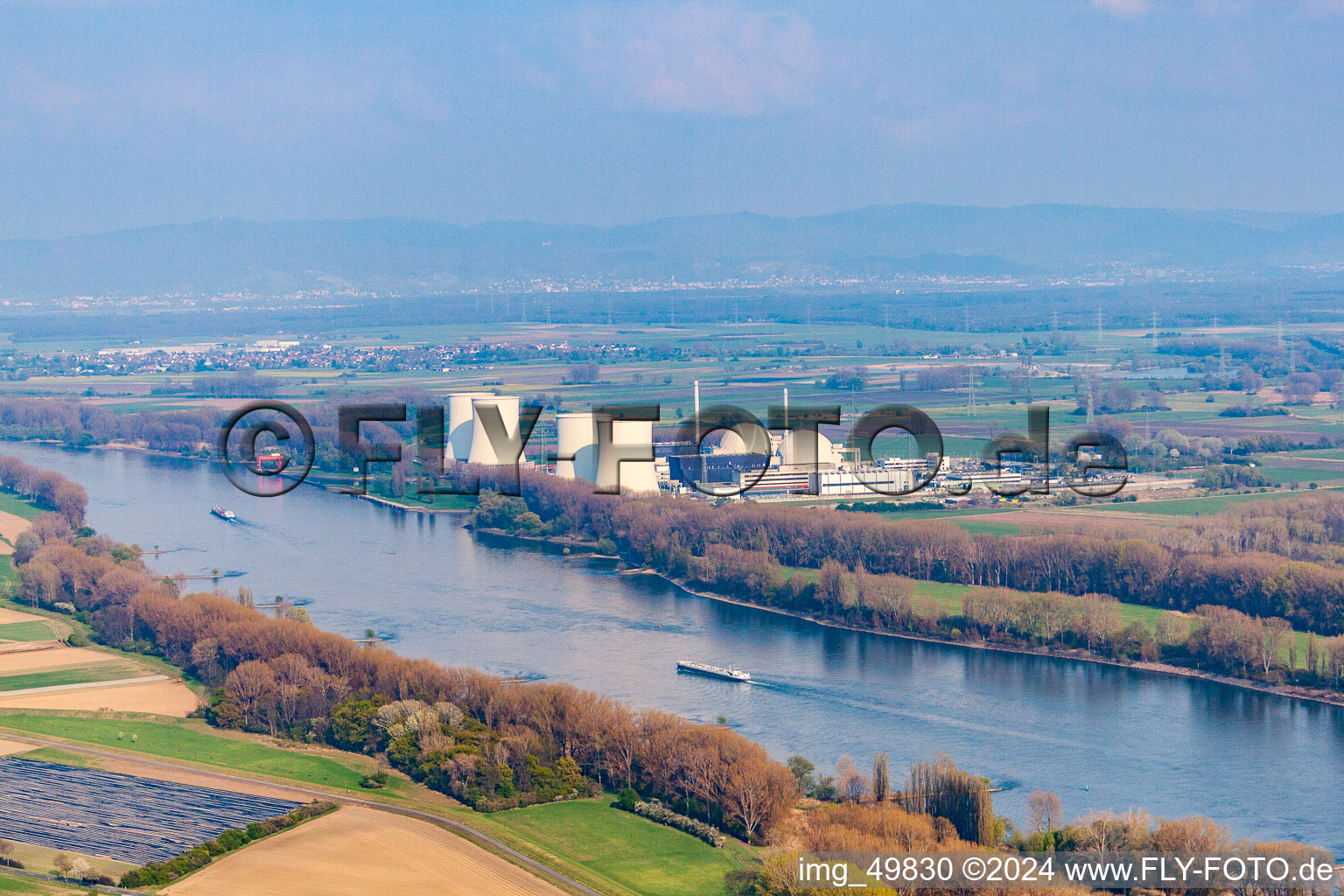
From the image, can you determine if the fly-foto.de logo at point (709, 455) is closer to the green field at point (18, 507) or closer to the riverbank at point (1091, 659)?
the green field at point (18, 507)

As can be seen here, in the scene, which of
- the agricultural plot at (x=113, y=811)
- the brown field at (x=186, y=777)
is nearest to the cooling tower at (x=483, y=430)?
the brown field at (x=186, y=777)

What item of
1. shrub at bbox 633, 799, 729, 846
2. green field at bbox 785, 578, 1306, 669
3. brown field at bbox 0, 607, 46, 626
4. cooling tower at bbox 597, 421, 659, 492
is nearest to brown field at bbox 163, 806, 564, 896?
shrub at bbox 633, 799, 729, 846

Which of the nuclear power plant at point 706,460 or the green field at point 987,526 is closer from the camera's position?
the green field at point 987,526

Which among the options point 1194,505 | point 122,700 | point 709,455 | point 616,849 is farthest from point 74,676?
point 1194,505

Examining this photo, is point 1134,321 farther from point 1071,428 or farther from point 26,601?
point 26,601

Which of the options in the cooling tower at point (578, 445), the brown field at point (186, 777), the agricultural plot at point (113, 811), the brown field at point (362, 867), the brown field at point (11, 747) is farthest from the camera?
the cooling tower at point (578, 445)

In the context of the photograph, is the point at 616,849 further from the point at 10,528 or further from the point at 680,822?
the point at 10,528
